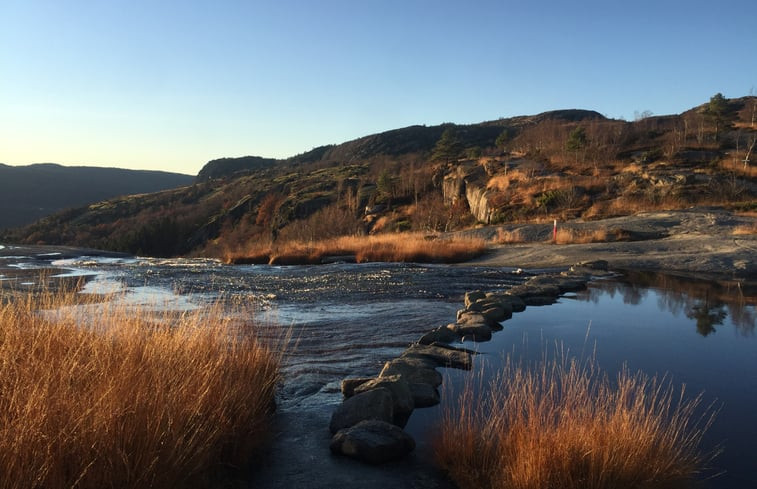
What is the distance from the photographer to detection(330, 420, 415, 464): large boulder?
5.12m

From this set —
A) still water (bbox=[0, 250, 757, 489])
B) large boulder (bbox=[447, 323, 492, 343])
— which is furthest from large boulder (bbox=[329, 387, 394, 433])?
large boulder (bbox=[447, 323, 492, 343])

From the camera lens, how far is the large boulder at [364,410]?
5.81 m

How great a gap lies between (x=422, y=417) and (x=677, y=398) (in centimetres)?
319

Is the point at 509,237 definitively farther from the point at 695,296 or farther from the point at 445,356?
the point at 445,356

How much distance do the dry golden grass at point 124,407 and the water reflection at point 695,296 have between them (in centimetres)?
889

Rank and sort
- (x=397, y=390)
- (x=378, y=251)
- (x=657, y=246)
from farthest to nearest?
(x=378, y=251) < (x=657, y=246) < (x=397, y=390)

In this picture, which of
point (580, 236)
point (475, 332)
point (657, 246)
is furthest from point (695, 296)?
point (580, 236)

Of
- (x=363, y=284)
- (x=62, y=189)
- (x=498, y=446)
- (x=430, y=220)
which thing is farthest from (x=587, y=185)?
(x=62, y=189)

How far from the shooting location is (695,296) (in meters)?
13.9

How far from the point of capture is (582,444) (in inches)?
167

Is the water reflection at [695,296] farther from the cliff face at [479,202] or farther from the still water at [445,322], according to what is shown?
the cliff face at [479,202]

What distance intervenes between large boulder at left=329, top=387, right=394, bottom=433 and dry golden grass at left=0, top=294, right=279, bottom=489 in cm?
83

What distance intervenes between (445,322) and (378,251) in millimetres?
16356

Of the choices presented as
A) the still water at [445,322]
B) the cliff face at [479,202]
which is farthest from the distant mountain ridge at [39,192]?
the still water at [445,322]
